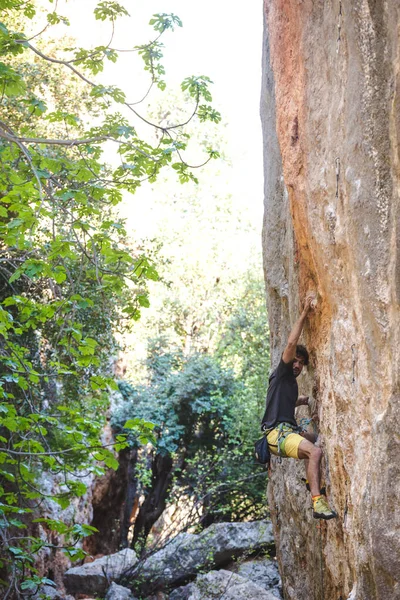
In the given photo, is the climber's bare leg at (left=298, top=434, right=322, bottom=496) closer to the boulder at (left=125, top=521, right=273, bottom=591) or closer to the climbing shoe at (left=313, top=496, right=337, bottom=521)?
the climbing shoe at (left=313, top=496, right=337, bottom=521)

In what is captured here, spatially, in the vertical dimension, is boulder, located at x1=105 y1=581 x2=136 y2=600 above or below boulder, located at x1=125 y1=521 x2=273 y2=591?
below

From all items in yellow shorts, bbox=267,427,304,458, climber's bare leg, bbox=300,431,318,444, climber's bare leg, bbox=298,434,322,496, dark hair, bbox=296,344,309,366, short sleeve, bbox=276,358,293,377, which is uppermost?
dark hair, bbox=296,344,309,366

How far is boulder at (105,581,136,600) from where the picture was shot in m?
12.0

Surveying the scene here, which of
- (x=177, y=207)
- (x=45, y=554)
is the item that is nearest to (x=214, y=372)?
(x=45, y=554)

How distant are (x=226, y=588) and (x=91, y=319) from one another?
19.2ft

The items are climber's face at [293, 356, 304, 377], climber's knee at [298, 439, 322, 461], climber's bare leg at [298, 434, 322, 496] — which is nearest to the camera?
climber's bare leg at [298, 434, 322, 496]

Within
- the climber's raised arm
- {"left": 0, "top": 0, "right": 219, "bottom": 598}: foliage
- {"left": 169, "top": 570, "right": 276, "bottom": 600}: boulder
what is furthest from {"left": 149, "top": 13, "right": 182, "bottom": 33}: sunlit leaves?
{"left": 169, "top": 570, "right": 276, "bottom": 600}: boulder

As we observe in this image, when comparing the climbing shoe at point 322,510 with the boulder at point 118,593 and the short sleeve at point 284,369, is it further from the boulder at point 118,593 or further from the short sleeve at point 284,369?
the boulder at point 118,593

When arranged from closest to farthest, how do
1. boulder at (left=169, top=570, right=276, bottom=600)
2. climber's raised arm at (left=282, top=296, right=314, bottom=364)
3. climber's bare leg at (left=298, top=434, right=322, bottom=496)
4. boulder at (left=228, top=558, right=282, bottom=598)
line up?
climber's bare leg at (left=298, top=434, right=322, bottom=496) → climber's raised arm at (left=282, top=296, right=314, bottom=364) → boulder at (left=169, top=570, right=276, bottom=600) → boulder at (left=228, top=558, right=282, bottom=598)

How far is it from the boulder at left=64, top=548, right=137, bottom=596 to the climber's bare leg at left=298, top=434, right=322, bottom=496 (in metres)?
7.54

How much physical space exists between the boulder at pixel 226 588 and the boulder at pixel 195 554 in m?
2.26

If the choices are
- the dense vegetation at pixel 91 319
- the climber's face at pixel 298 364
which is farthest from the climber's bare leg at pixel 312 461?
the dense vegetation at pixel 91 319

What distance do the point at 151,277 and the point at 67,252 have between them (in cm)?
118

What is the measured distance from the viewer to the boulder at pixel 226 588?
9.73 metres
